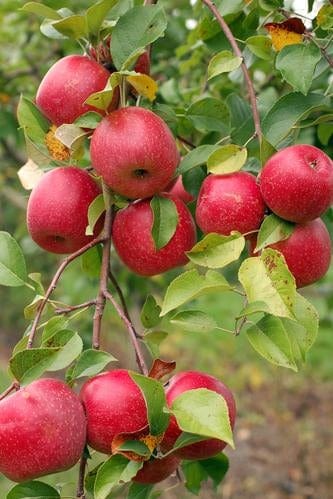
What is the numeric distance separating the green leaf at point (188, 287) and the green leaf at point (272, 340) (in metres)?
0.06

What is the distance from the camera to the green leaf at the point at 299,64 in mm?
914

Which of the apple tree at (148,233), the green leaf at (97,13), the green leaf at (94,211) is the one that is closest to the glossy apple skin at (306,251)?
the apple tree at (148,233)

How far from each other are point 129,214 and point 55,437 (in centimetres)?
29

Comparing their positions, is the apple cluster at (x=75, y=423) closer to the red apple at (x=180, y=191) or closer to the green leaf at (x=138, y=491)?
the green leaf at (x=138, y=491)

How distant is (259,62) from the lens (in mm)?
1432

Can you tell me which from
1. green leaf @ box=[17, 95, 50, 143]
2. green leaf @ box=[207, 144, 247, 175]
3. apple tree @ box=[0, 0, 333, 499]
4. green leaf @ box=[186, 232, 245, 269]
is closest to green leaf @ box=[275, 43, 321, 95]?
apple tree @ box=[0, 0, 333, 499]

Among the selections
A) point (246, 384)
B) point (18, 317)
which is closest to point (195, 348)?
point (246, 384)

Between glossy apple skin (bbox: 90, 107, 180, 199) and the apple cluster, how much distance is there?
0.22 m

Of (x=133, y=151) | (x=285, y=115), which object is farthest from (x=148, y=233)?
(x=285, y=115)

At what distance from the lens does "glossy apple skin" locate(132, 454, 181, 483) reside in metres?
0.85

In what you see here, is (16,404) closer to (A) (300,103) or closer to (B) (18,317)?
(A) (300,103)

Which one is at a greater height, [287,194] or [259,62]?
[287,194]

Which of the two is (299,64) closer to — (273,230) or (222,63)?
(222,63)

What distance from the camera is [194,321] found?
0.82 metres
